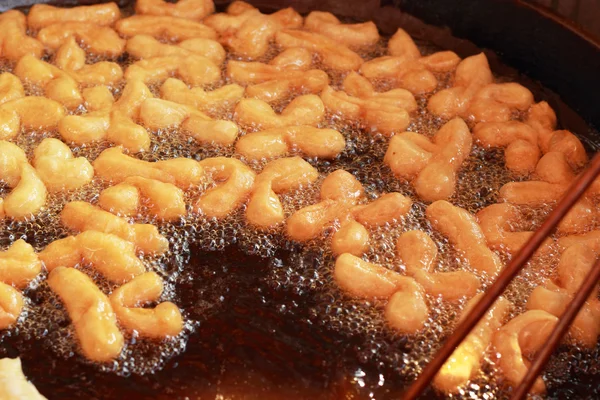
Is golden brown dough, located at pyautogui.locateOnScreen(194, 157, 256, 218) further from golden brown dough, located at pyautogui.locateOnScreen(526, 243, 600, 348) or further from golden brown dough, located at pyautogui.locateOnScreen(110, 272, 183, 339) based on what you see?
golden brown dough, located at pyautogui.locateOnScreen(526, 243, 600, 348)

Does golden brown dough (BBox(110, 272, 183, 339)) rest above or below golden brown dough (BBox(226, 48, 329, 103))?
below

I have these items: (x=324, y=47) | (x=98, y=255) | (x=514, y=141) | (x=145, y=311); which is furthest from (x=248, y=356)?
(x=324, y=47)

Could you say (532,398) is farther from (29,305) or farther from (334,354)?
(29,305)

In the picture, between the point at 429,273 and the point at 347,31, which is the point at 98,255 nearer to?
the point at 429,273

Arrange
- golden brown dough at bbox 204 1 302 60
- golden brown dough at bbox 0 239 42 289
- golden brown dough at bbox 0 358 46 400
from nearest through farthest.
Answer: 1. golden brown dough at bbox 0 358 46 400
2. golden brown dough at bbox 0 239 42 289
3. golden brown dough at bbox 204 1 302 60

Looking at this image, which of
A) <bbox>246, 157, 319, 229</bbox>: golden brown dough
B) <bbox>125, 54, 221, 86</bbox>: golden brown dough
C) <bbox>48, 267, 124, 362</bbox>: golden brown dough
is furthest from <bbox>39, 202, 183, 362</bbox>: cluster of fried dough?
<bbox>125, 54, 221, 86</bbox>: golden brown dough

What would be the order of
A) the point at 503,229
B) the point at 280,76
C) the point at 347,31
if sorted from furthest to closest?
the point at 347,31, the point at 280,76, the point at 503,229

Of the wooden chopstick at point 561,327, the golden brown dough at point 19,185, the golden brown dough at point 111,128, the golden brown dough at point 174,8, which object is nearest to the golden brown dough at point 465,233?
the wooden chopstick at point 561,327

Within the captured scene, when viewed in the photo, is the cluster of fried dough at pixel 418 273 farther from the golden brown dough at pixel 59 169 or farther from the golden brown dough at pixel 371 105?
the golden brown dough at pixel 59 169

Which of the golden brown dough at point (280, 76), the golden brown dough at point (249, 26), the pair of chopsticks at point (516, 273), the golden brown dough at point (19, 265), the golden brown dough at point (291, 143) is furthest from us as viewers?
the golden brown dough at point (249, 26)

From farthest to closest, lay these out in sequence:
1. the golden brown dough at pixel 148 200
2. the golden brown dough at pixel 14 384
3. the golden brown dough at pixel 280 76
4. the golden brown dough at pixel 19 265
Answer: the golden brown dough at pixel 280 76
the golden brown dough at pixel 148 200
the golden brown dough at pixel 19 265
the golden brown dough at pixel 14 384

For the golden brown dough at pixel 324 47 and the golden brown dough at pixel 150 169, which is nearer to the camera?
the golden brown dough at pixel 150 169
